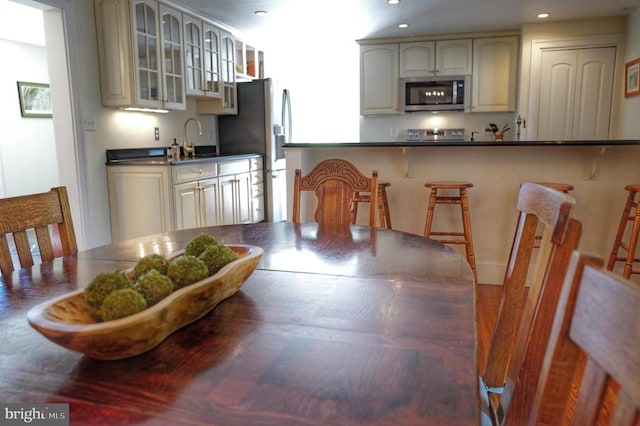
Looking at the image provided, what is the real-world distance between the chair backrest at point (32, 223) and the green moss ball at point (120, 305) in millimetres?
778

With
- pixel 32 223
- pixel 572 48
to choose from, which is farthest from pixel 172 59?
pixel 572 48

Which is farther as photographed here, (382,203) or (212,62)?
(212,62)

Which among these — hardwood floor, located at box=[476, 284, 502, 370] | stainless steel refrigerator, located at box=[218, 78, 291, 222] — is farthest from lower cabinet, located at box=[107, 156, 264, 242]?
hardwood floor, located at box=[476, 284, 502, 370]

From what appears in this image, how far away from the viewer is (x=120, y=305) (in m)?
0.68

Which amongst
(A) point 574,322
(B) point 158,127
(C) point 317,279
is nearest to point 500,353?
(C) point 317,279

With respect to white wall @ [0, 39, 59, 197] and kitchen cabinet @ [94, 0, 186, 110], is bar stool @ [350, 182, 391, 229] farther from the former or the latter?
white wall @ [0, 39, 59, 197]

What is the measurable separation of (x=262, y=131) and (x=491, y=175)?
281 centimetres

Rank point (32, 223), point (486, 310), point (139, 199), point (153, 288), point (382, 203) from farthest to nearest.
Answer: point (139, 199), point (382, 203), point (486, 310), point (32, 223), point (153, 288)

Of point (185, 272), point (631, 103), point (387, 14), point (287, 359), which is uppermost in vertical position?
point (387, 14)

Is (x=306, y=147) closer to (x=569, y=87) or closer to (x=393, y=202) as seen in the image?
(x=393, y=202)

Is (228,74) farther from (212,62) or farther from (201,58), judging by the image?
(201,58)

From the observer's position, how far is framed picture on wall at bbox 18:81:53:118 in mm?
5668

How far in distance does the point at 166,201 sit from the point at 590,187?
301 cm

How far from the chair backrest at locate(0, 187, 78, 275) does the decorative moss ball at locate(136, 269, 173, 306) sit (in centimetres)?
74
